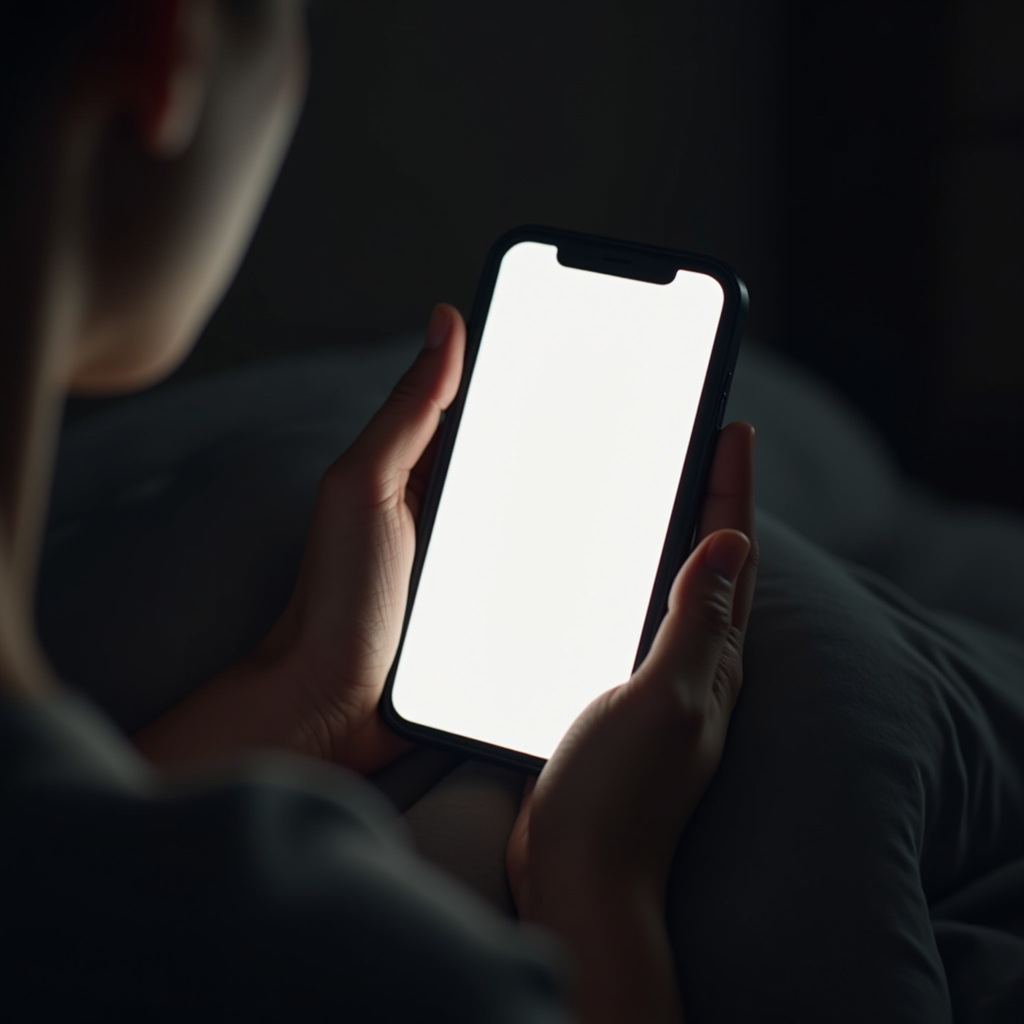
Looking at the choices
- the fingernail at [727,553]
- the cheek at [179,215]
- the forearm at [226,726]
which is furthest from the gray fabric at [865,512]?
the cheek at [179,215]

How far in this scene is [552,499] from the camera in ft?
1.96

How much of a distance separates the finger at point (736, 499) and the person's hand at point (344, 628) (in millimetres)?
176

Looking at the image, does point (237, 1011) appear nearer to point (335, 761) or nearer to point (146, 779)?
point (146, 779)

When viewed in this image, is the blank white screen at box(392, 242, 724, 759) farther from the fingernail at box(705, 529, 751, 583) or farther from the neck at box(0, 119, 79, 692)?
the neck at box(0, 119, 79, 692)

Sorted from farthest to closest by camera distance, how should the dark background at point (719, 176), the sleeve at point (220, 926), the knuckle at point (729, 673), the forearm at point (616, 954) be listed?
the dark background at point (719, 176)
the knuckle at point (729, 673)
the forearm at point (616, 954)
the sleeve at point (220, 926)

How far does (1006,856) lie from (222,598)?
488mm

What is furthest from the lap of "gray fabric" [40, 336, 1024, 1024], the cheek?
the cheek

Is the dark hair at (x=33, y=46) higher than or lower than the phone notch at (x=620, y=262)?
higher

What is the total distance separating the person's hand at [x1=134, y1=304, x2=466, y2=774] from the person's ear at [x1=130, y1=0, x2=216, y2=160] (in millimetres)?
309

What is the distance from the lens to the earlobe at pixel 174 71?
0.28 m

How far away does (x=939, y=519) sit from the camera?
1135 mm

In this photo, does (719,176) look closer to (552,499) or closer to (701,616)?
(552,499)

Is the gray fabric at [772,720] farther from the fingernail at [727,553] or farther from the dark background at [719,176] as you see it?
the dark background at [719,176]

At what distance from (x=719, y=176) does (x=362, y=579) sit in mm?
1273
